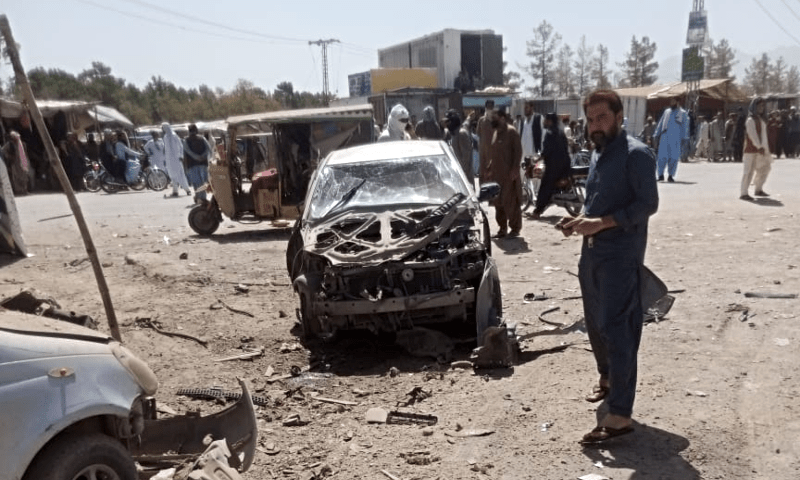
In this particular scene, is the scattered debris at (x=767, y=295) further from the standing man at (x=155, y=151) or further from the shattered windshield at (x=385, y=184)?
the standing man at (x=155, y=151)

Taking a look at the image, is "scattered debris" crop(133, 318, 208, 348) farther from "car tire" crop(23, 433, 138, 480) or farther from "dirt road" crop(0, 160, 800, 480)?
"car tire" crop(23, 433, 138, 480)

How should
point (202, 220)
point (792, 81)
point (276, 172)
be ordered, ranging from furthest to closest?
point (792, 81)
point (202, 220)
point (276, 172)

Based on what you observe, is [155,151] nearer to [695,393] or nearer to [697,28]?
[697,28]

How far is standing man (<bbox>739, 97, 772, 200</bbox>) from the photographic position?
42.8 feet

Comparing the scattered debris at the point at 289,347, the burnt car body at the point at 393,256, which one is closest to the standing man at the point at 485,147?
the burnt car body at the point at 393,256

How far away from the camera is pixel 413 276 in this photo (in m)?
5.79

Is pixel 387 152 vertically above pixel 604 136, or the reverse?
pixel 604 136

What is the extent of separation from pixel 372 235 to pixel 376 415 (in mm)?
1968

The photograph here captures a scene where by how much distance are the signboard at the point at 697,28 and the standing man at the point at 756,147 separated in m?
16.5

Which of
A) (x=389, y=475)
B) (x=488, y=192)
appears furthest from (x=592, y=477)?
(x=488, y=192)

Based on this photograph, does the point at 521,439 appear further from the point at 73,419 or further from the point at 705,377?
the point at 73,419

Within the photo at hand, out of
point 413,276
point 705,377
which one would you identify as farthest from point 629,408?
point 413,276

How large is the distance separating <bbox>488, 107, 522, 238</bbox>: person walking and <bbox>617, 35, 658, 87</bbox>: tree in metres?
60.5

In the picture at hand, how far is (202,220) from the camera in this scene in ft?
42.5
